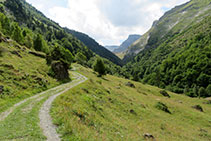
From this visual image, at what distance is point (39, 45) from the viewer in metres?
69.2

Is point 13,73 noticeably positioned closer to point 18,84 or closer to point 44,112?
point 18,84

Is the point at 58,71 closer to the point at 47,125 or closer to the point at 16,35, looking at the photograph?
the point at 47,125

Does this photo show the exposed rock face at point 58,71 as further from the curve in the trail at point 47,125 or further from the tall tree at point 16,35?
the tall tree at point 16,35

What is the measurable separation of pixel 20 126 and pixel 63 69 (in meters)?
29.9

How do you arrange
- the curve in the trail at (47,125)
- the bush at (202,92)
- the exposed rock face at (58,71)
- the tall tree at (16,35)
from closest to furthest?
the curve in the trail at (47,125)
the exposed rock face at (58,71)
the tall tree at (16,35)
the bush at (202,92)

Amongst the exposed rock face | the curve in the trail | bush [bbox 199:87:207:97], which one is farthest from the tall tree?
bush [bbox 199:87:207:97]

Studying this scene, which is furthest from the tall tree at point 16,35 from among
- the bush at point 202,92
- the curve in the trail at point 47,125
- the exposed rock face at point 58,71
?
the bush at point 202,92

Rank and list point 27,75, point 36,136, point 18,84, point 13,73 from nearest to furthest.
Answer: point 36,136 < point 18,84 < point 13,73 < point 27,75

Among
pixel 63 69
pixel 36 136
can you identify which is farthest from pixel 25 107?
pixel 63 69

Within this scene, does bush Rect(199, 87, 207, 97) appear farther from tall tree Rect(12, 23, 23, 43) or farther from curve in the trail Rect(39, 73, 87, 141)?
tall tree Rect(12, 23, 23, 43)

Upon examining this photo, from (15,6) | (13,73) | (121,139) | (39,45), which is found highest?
(15,6)

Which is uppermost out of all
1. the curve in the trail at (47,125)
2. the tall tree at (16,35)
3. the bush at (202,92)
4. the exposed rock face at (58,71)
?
the tall tree at (16,35)

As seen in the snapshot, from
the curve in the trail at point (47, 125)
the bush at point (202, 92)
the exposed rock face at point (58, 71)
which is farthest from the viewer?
the bush at point (202, 92)

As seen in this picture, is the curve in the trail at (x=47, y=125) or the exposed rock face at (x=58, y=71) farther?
the exposed rock face at (x=58, y=71)
